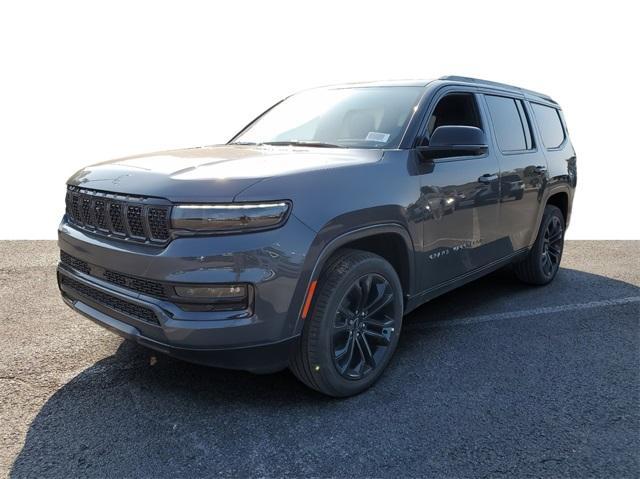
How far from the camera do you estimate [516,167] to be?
4.47 metres

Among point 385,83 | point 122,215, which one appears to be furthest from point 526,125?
point 122,215

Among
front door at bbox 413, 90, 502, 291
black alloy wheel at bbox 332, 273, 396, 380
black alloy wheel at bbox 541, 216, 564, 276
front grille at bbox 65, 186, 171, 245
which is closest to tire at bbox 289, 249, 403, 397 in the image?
black alloy wheel at bbox 332, 273, 396, 380

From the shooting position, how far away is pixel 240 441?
261cm

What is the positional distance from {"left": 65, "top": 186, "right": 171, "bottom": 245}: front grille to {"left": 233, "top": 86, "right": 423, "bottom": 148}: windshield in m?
1.42

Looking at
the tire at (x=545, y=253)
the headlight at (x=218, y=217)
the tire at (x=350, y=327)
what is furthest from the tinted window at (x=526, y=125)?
the headlight at (x=218, y=217)

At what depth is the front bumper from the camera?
95.6 inches

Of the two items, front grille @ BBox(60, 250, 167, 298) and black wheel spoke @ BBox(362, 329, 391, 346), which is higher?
front grille @ BBox(60, 250, 167, 298)

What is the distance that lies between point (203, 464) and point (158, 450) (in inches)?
10.6

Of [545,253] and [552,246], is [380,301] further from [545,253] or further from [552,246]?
[552,246]

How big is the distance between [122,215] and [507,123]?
11.6ft

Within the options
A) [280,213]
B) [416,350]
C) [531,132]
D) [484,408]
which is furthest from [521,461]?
[531,132]

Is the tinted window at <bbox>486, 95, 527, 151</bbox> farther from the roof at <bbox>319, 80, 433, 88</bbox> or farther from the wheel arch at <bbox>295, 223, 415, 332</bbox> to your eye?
the wheel arch at <bbox>295, 223, 415, 332</bbox>

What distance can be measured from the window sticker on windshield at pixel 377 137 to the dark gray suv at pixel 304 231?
0.01m

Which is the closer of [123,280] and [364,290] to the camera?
[123,280]
